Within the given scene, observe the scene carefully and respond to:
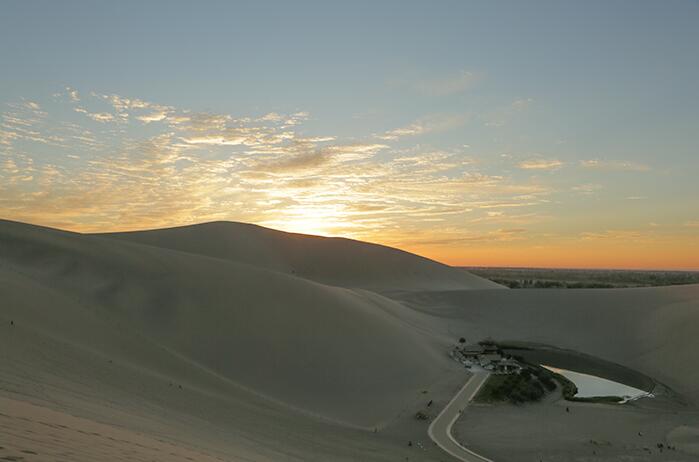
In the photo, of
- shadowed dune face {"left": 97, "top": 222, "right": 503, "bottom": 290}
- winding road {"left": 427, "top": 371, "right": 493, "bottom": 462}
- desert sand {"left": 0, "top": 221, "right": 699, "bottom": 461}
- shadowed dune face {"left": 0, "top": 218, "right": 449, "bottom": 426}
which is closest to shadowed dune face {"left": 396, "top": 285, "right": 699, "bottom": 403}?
desert sand {"left": 0, "top": 221, "right": 699, "bottom": 461}

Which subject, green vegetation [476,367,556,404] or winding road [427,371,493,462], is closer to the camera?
winding road [427,371,493,462]

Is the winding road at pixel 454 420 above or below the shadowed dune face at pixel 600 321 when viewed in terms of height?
below

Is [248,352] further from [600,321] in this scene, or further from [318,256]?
[318,256]

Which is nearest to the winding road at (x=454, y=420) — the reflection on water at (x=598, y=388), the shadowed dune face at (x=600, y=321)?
the reflection on water at (x=598, y=388)

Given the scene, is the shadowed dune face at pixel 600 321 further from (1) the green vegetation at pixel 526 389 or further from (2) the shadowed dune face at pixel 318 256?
(2) the shadowed dune face at pixel 318 256

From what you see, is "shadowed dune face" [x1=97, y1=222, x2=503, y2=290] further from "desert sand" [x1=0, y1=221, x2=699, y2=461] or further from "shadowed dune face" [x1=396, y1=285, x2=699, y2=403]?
"desert sand" [x1=0, y1=221, x2=699, y2=461]

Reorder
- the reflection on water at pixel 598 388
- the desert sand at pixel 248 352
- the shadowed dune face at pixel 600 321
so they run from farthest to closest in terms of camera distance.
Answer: the shadowed dune face at pixel 600 321
the reflection on water at pixel 598 388
the desert sand at pixel 248 352

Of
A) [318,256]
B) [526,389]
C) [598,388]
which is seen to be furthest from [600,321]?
[318,256]
